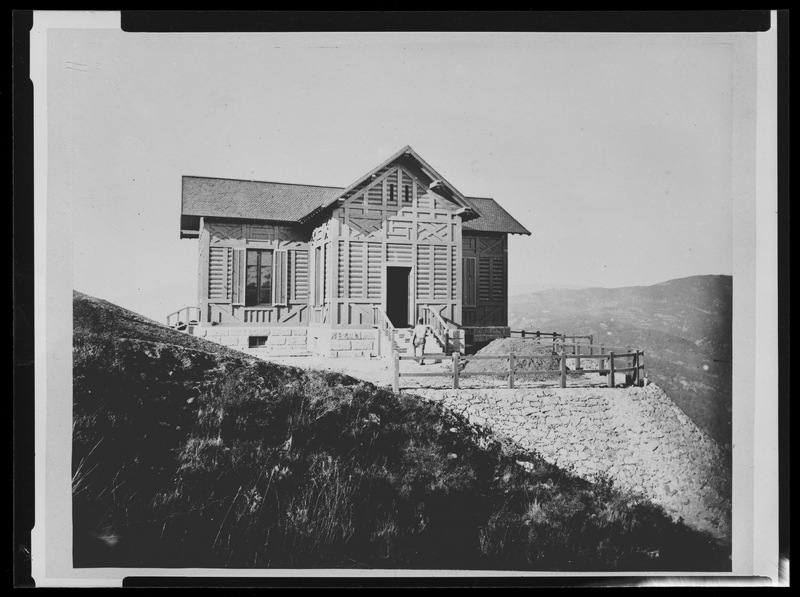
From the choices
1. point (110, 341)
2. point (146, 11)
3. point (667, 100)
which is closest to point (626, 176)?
point (667, 100)

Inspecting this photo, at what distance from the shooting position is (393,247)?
5641 millimetres

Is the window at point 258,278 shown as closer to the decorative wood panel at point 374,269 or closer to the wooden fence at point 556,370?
the decorative wood panel at point 374,269

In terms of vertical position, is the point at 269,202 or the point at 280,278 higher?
the point at 269,202

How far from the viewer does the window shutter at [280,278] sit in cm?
567

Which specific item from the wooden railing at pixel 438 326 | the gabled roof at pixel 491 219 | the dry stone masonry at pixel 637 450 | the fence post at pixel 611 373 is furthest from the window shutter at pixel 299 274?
the fence post at pixel 611 373

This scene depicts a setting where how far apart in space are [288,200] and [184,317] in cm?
215

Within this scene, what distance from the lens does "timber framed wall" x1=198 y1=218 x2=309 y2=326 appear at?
5449 mm

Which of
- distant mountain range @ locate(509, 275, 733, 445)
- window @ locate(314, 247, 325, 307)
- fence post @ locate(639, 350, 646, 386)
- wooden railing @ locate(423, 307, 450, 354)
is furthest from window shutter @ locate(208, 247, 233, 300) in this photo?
fence post @ locate(639, 350, 646, 386)

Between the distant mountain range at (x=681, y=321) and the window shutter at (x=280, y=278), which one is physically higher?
the window shutter at (x=280, y=278)

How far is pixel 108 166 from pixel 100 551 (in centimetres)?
486

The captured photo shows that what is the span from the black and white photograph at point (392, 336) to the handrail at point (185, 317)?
2 cm

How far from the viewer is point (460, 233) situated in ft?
19.2

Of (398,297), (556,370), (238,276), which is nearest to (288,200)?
(238,276)

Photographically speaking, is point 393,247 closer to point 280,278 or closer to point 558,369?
point 280,278
